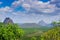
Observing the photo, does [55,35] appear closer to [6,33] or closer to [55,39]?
[55,39]

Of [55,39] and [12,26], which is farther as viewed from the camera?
[55,39]

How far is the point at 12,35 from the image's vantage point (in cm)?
7006

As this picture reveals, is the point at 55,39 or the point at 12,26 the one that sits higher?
the point at 12,26

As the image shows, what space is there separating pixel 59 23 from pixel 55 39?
12801mm

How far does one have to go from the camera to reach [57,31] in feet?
282

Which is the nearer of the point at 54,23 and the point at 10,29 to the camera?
the point at 10,29

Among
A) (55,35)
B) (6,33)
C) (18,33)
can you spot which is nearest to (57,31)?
(55,35)

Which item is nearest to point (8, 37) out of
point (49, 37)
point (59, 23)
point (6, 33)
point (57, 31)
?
point (6, 33)

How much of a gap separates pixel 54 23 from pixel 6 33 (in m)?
29.8

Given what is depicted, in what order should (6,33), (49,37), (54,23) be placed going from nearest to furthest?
(6,33)
(49,37)
(54,23)

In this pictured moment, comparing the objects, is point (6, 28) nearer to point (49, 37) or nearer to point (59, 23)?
point (49, 37)

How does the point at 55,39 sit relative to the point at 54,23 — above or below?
below

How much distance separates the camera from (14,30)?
7256 cm

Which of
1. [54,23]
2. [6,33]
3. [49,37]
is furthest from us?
[54,23]
